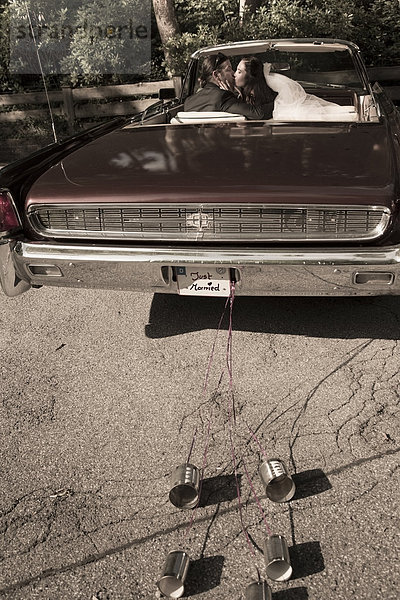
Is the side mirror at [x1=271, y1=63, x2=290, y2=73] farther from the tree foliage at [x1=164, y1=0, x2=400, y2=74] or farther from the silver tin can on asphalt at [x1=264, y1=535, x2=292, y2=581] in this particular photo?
the tree foliage at [x1=164, y1=0, x2=400, y2=74]

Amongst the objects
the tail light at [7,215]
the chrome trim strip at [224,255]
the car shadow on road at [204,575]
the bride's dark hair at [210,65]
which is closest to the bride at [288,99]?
the bride's dark hair at [210,65]

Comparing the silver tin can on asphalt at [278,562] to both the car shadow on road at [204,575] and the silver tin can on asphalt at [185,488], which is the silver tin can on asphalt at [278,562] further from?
the silver tin can on asphalt at [185,488]

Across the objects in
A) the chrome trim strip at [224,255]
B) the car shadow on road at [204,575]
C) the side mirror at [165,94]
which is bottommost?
the car shadow on road at [204,575]

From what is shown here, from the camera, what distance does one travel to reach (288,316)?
161 inches

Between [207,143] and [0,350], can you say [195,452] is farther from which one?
[207,143]

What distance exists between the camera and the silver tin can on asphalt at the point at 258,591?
201cm

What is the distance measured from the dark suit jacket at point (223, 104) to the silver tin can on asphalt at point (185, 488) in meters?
2.81

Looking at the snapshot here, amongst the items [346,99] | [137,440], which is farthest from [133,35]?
[137,440]

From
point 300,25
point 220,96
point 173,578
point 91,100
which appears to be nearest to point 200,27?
point 300,25

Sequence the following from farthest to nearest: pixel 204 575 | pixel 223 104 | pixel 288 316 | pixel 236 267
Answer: pixel 223 104
pixel 288 316
pixel 236 267
pixel 204 575

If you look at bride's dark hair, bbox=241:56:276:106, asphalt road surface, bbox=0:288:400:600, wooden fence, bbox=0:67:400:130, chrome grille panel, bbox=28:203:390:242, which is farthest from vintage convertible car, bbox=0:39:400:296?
wooden fence, bbox=0:67:400:130

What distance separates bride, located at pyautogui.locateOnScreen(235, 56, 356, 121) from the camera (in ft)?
14.7

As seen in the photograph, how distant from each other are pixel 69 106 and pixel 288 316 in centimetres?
691

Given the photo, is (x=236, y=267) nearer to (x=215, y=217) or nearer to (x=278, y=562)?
(x=215, y=217)
